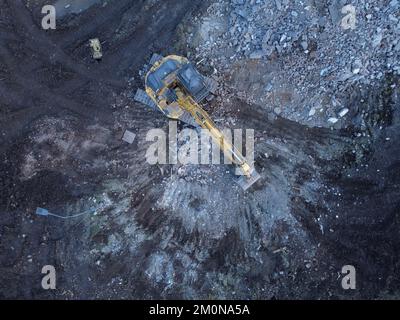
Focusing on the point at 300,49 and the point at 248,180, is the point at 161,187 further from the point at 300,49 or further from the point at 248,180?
the point at 300,49

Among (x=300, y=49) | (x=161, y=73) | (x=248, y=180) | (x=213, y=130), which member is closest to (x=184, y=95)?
(x=161, y=73)

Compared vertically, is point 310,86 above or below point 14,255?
above

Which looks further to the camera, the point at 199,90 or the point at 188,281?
the point at 188,281

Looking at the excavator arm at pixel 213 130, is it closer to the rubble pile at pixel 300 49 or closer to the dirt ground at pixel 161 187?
the dirt ground at pixel 161 187

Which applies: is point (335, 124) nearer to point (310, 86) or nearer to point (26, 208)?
point (310, 86)

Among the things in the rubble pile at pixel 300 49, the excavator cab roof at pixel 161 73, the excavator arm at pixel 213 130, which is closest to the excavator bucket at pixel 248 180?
the excavator arm at pixel 213 130

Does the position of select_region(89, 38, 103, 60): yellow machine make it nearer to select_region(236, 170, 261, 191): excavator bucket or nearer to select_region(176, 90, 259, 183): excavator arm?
select_region(176, 90, 259, 183): excavator arm

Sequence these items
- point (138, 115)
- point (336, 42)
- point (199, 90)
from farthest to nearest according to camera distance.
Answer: point (138, 115)
point (336, 42)
point (199, 90)
